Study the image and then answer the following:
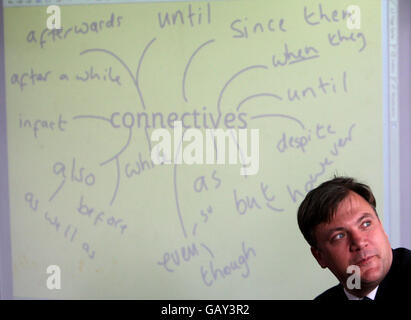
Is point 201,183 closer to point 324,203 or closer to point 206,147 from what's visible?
point 206,147

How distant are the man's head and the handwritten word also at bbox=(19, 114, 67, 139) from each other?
836mm

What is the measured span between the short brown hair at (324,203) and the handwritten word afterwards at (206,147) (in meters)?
0.39

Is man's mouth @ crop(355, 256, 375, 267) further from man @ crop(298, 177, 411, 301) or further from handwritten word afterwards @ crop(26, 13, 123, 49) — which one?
handwritten word afterwards @ crop(26, 13, 123, 49)

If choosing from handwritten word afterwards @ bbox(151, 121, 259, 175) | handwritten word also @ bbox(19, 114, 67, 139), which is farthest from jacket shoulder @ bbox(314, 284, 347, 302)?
handwritten word also @ bbox(19, 114, 67, 139)

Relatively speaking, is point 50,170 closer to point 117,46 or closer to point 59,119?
point 59,119

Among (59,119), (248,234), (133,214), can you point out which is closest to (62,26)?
(59,119)

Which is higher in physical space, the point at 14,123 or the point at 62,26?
the point at 62,26

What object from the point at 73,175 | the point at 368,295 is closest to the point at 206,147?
the point at 73,175

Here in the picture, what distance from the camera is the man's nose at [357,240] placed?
922mm

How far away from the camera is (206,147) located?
55.1 inches

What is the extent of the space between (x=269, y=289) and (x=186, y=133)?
1.78 ft

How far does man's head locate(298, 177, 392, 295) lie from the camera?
0.92m

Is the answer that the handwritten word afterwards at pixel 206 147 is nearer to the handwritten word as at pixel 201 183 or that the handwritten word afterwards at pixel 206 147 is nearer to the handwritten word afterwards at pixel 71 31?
the handwritten word as at pixel 201 183

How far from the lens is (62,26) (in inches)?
56.2
